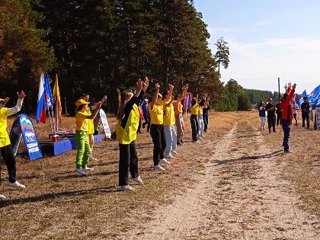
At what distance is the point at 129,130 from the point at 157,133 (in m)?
2.60

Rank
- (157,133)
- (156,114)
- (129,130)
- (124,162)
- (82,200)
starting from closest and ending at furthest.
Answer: (82,200) → (124,162) → (129,130) → (157,133) → (156,114)

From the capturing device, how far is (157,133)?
1178 cm

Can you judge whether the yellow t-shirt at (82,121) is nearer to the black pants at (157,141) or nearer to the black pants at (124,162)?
the black pants at (157,141)

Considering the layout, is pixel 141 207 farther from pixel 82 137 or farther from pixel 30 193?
pixel 82 137

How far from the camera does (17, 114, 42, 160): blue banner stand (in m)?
14.7

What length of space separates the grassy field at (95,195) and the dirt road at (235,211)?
263mm

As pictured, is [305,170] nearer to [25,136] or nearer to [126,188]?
[126,188]

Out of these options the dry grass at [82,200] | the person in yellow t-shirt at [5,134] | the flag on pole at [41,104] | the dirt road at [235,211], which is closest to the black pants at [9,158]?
the person in yellow t-shirt at [5,134]

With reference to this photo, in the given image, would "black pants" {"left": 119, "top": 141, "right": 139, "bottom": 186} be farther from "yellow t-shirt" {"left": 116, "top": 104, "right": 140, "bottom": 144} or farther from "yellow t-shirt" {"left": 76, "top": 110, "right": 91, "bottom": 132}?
"yellow t-shirt" {"left": 76, "top": 110, "right": 91, "bottom": 132}

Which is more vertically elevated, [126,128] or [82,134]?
[126,128]

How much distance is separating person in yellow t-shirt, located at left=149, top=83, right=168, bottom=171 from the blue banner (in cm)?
477

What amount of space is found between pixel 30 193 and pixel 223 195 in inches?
156

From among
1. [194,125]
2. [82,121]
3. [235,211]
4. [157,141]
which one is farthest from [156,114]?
[194,125]

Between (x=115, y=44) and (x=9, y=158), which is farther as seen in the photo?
→ (x=115, y=44)
